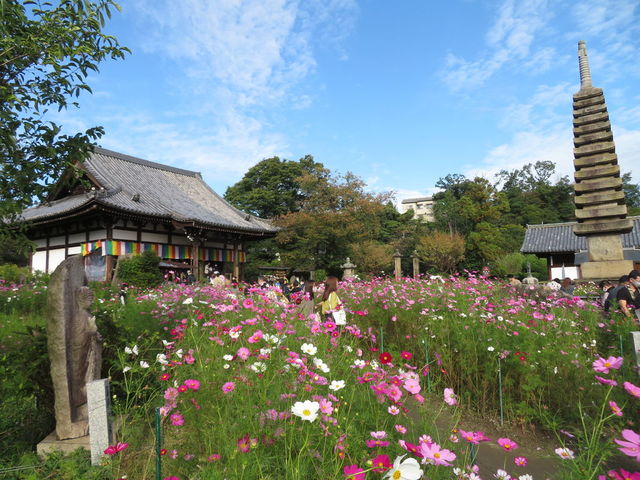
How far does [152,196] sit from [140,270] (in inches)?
223

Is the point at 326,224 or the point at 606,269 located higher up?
the point at 326,224

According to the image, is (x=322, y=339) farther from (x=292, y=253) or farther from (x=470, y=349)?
(x=292, y=253)

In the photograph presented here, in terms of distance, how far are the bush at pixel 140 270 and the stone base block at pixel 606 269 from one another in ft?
37.5

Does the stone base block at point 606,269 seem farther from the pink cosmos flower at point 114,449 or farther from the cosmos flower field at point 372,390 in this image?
the pink cosmos flower at point 114,449

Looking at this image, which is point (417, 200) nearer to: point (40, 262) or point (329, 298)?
point (40, 262)

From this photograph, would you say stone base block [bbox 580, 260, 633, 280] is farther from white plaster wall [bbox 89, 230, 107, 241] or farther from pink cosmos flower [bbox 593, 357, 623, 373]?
white plaster wall [bbox 89, 230, 107, 241]

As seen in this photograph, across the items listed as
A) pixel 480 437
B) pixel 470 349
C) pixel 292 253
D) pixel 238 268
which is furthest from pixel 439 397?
pixel 292 253

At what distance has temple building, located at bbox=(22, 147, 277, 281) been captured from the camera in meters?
14.0

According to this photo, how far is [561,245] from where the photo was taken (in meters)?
24.9

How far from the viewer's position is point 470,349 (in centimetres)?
360

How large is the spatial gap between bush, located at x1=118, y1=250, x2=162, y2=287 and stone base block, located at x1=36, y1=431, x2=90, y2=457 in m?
10.3

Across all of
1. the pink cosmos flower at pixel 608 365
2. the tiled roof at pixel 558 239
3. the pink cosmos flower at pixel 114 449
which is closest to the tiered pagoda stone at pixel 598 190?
the pink cosmos flower at pixel 608 365

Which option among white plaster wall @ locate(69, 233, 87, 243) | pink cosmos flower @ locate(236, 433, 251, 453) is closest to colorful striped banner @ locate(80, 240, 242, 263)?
white plaster wall @ locate(69, 233, 87, 243)

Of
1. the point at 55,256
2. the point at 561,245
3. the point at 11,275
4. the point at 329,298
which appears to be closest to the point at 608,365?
the point at 329,298
